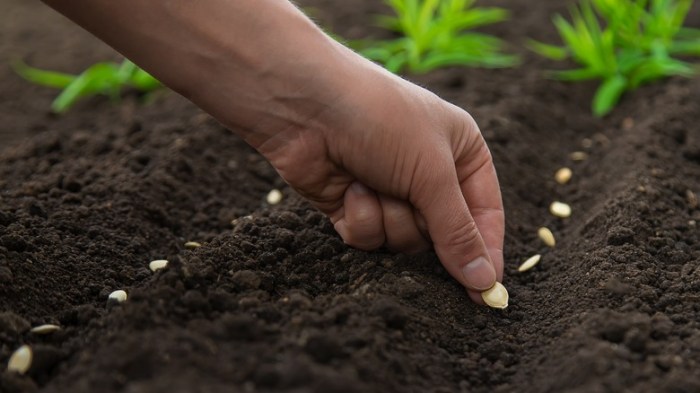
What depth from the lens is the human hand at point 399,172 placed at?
187 centimetres

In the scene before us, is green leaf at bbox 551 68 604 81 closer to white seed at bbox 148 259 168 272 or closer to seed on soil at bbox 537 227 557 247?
seed on soil at bbox 537 227 557 247

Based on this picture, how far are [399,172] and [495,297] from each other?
1.38 ft

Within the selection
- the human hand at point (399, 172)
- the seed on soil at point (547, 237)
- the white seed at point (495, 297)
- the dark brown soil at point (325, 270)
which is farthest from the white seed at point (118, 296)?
the seed on soil at point (547, 237)

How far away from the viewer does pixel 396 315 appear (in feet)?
5.93

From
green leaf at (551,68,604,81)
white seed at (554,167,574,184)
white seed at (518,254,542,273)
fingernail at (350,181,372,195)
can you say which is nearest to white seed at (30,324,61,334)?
fingernail at (350,181,372,195)

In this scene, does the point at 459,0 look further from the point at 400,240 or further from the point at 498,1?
the point at 400,240

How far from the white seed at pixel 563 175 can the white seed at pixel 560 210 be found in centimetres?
20

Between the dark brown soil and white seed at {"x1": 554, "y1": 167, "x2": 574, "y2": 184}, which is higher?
the dark brown soil

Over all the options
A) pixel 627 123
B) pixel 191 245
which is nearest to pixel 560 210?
pixel 627 123

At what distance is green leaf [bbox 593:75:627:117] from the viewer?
343cm

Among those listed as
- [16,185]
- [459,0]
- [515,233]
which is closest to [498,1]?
[459,0]

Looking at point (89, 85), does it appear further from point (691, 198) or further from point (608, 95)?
point (691, 198)

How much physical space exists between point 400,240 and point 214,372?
0.68 metres

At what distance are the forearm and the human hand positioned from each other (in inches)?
2.4
